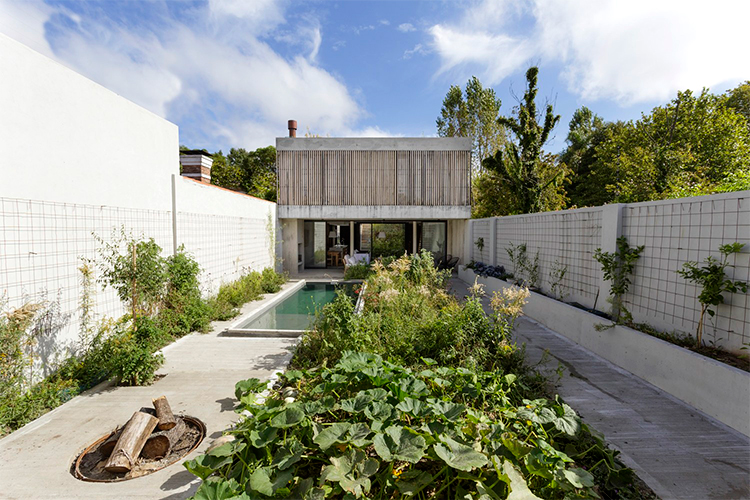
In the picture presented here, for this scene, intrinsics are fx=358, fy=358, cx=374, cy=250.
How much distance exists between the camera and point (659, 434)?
302 cm

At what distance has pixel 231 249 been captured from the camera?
9344mm

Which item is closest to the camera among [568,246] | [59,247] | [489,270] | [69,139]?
[59,247]

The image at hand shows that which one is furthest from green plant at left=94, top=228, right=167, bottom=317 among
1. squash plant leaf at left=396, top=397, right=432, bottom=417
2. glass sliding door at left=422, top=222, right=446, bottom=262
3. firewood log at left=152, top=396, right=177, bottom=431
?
glass sliding door at left=422, top=222, right=446, bottom=262

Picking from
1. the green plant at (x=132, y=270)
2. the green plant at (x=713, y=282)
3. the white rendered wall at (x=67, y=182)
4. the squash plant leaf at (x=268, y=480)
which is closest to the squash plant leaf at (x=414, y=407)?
the squash plant leaf at (x=268, y=480)

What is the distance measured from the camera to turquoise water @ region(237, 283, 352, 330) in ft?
23.5

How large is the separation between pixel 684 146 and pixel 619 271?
1370cm

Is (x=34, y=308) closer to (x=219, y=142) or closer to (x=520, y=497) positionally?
(x=520, y=497)

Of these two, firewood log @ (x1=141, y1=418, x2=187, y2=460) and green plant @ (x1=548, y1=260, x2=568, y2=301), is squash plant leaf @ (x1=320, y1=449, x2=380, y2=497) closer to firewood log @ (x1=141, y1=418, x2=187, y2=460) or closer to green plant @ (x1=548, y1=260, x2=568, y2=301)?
firewood log @ (x1=141, y1=418, x2=187, y2=460)

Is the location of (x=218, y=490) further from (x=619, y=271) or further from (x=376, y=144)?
(x=376, y=144)

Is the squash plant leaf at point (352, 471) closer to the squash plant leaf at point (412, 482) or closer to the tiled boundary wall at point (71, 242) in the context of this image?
the squash plant leaf at point (412, 482)

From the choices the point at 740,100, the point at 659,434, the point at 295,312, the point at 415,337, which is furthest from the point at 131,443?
the point at 740,100

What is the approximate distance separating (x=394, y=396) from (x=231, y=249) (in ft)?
26.1

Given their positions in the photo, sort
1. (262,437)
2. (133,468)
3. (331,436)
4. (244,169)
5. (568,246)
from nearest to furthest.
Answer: (331,436) → (262,437) → (133,468) → (568,246) → (244,169)

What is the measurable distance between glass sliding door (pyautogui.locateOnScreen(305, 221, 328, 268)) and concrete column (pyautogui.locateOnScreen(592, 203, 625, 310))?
12826 mm
